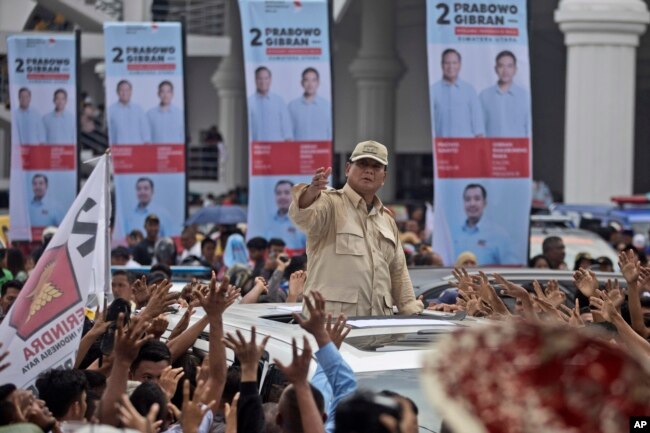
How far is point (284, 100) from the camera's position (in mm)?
17047

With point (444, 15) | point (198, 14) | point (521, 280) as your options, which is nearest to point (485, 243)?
point (444, 15)

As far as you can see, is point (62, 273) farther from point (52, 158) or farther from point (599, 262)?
point (52, 158)

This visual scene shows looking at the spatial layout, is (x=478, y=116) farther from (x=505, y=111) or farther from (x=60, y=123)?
(x=60, y=123)

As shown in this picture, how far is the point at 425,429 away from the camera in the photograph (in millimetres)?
5305

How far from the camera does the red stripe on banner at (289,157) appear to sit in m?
16.9

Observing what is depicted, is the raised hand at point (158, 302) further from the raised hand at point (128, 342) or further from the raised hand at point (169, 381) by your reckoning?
the raised hand at point (128, 342)

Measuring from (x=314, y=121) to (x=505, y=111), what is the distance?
2767 millimetres

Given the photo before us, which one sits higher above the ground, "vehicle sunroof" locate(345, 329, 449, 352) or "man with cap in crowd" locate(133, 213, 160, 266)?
"vehicle sunroof" locate(345, 329, 449, 352)

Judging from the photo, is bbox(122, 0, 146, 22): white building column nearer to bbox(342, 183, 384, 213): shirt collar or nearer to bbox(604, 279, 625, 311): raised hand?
bbox(342, 183, 384, 213): shirt collar

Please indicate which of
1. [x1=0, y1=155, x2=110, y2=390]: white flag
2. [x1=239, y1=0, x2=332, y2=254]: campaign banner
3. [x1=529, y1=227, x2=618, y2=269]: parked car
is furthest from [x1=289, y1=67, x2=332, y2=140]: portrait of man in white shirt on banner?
[x1=0, y1=155, x2=110, y2=390]: white flag

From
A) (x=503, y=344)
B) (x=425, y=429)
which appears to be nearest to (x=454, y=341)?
(x=503, y=344)

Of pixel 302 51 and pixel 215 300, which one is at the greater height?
pixel 302 51

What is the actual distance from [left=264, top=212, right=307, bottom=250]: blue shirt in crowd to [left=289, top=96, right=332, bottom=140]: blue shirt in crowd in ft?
2.90

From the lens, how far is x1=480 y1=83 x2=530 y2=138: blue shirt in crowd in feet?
48.5
